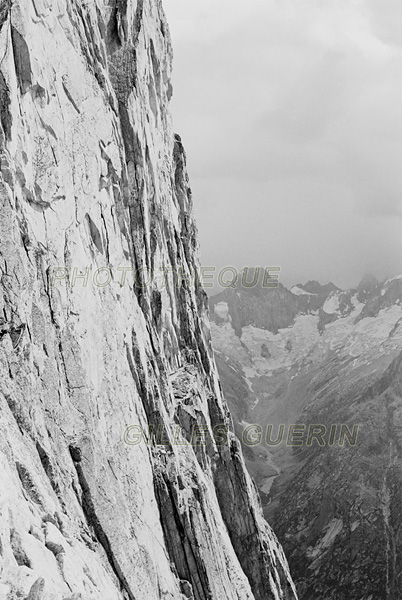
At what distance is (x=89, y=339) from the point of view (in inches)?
1048

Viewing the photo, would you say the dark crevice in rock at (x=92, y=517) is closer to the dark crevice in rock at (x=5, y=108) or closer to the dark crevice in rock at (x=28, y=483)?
the dark crevice in rock at (x=28, y=483)

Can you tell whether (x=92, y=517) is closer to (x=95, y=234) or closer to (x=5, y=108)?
(x=95, y=234)

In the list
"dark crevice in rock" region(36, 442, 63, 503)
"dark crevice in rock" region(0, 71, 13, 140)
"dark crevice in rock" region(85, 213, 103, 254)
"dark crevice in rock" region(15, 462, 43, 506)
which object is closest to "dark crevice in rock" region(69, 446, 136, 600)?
"dark crevice in rock" region(36, 442, 63, 503)

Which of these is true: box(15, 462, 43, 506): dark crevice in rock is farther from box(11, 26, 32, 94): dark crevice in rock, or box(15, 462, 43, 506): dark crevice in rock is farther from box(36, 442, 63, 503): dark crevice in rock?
box(11, 26, 32, 94): dark crevice in rock

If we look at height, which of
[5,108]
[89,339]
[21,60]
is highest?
[21,60]

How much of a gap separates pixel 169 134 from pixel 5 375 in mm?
42324

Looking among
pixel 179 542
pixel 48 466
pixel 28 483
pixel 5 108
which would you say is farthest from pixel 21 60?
pixel 179 542

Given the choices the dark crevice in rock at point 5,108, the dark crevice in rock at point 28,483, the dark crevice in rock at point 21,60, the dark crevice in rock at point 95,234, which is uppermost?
the dark crevice in rock at point 21,60

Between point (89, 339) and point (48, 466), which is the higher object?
point (89, 339)

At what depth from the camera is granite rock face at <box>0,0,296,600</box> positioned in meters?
19.2

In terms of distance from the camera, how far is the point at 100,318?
2830 cm

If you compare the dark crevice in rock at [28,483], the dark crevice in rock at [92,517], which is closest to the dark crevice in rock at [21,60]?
the dark crevice in rock at [92,517]

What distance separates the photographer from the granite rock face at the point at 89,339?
755 inches

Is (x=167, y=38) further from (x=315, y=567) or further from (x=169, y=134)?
(x=315, y=567)
